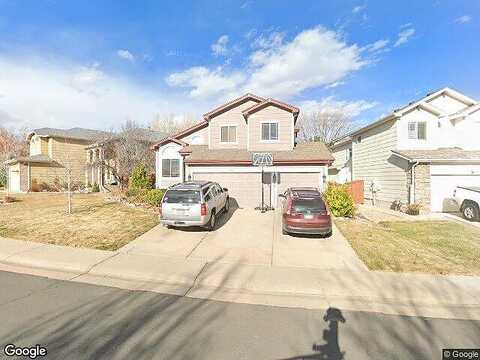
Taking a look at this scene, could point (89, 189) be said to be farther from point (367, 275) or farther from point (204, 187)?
point (367, 275)

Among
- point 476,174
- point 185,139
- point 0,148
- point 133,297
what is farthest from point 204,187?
point 0,148

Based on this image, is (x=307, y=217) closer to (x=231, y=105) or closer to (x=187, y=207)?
(x=187, y=207)

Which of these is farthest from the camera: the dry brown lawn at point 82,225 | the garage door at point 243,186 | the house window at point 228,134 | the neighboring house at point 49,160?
the neighboring house at point 49,160

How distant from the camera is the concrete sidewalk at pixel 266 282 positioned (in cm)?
521

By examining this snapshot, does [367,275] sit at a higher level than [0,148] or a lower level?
lower

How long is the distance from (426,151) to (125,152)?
2311cm

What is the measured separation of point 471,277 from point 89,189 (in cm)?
3208

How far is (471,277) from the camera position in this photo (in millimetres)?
6453

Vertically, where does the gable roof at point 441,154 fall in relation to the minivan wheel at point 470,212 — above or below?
above

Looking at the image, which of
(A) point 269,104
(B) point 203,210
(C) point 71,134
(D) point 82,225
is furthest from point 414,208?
(C) point 71,134

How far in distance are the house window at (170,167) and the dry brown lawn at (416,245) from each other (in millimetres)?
12753

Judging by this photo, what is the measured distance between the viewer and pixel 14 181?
2903 cm

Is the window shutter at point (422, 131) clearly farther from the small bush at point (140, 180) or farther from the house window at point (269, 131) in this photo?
the small bush at point (140, 180)

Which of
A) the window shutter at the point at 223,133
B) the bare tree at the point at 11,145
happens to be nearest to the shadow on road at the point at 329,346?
the window shutter at the point at 223,133
